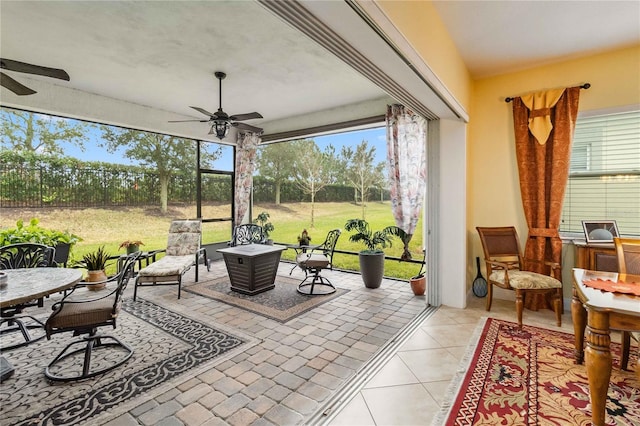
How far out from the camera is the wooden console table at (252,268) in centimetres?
410

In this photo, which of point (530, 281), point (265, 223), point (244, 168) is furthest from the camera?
point (265, 223)

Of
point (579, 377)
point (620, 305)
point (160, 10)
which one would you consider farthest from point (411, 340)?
point (160, 10)

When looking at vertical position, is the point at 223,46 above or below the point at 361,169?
above

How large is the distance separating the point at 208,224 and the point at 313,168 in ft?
8.65

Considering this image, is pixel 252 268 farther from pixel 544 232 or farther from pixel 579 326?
pixel 544 232

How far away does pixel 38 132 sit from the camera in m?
4.30

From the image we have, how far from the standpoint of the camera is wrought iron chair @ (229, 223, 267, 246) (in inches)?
240

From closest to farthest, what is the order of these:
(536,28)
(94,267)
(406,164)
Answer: (536,28) < (94,267) < (406,164)

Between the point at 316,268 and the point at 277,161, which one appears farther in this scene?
the point at 277,161

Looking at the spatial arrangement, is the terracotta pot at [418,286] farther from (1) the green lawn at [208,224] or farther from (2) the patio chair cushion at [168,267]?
(2) the patio chair cushion at [168,267]

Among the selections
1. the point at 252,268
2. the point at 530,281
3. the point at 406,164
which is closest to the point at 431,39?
the point at 406,164

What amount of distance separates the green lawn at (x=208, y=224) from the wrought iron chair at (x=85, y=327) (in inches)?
108

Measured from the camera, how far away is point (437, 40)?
2543 millimetres

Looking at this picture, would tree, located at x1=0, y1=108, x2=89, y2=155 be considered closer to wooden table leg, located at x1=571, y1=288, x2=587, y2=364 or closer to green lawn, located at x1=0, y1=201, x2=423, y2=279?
green lawn, located at x1=0, y1=201, x2=423, y2=279
